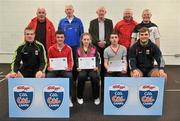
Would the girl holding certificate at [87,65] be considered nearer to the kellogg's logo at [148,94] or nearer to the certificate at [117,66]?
the certificate at [117,66]

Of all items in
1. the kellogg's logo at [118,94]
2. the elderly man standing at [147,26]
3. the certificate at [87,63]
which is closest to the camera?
the kellogg's logo at [118,94]

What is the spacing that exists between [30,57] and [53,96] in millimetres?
792

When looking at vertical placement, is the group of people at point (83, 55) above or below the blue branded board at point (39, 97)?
above

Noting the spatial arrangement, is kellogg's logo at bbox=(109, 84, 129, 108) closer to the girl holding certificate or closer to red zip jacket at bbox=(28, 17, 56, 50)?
the girl holding certificate

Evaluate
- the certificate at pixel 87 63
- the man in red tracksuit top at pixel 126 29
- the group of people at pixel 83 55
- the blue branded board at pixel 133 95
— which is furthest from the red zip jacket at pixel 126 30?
the blue branded board at pixel 133 95

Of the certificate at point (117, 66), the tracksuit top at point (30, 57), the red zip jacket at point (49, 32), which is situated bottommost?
the certificate at point (117, 66)

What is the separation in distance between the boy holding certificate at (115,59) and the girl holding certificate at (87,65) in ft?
0.58

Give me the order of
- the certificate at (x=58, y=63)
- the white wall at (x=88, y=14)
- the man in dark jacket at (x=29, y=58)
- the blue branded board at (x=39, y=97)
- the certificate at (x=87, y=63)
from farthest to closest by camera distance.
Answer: the white wall at (x=88, y=14) → the certificate at (x=87, y=63) → the certificate at (x=58, y=63) → the man in dark jacket at (x=29, y=58) → the blue branded board at (x=39, y=97)

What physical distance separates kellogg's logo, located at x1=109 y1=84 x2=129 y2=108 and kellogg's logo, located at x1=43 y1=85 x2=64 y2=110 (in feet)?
2.21

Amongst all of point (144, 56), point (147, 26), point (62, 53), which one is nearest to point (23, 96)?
point (62, 53)

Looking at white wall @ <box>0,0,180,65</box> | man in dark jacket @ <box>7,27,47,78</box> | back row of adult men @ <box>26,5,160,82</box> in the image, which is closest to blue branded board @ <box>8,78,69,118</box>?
man in dark jacket @ <box>7,27,47,78</box>

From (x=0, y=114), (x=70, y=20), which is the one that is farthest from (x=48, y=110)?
(x=70, y=20)

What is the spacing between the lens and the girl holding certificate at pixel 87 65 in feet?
14.3

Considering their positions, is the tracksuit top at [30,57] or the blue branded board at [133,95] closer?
the blue branded board at [133,95]
